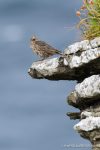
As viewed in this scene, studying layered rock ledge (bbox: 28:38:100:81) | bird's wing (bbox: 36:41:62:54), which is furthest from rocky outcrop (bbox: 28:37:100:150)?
bird's wing (bbox: 36:41:62:54)

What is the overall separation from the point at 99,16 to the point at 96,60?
4.57ft

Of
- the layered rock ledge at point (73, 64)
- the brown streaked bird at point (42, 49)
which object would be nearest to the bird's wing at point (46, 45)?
the brown streaked bird at point (42, 49)

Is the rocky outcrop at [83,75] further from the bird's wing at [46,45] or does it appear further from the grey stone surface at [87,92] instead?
the bird's wing at [46,45]

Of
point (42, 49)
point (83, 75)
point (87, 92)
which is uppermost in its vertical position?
point (42, 49)

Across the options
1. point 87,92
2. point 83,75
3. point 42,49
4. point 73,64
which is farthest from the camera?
point 42,49

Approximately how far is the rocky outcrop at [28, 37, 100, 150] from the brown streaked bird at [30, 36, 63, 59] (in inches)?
20.4

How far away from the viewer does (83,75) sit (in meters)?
22.5

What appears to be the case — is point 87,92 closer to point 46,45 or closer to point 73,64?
point 73,64

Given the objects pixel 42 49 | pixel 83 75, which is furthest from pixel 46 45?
pixel 83 75

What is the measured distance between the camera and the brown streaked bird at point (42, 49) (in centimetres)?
2345

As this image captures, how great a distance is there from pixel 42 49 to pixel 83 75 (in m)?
1.78

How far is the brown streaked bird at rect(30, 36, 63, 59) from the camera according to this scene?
2345 centimetres

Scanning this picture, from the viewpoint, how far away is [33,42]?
957 inches

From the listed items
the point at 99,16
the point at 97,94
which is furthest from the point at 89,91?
the point at 99,16
